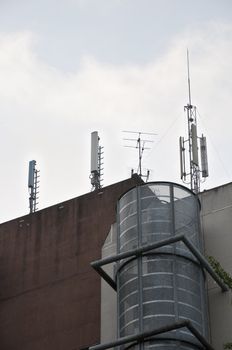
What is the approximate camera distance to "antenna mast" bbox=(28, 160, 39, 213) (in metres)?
49.9

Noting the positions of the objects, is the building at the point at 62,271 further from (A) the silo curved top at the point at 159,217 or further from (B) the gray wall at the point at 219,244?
(A) the silo curved top at the point at 159,217

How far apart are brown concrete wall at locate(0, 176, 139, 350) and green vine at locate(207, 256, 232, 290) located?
25.2 ft

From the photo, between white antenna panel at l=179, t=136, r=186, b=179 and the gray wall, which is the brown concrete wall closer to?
white antenna panel at l=179, t=136, r=186, b=179

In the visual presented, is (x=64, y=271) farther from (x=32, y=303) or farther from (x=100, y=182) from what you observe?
(x=100, y=182)

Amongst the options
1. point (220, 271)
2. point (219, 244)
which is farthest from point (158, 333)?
point (219, 244)

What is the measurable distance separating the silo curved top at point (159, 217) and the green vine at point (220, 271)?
2.02 feet

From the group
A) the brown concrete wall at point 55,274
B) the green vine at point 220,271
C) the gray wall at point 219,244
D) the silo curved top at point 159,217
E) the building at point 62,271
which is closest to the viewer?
the green vine at point 220,271

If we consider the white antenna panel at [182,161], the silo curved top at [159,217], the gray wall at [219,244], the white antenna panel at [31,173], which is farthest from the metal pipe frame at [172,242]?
Answer: the white antenna panel at [31,173]

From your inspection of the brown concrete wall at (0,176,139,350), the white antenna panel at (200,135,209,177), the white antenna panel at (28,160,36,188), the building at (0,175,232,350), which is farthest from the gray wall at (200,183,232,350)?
the white antenna panel at (28,160,36,188)

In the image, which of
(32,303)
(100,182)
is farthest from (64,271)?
(100,182)

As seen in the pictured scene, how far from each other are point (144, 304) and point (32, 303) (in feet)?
38.5

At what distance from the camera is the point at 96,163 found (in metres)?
47.9

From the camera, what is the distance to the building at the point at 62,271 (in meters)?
36.4

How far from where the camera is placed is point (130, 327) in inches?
1148
